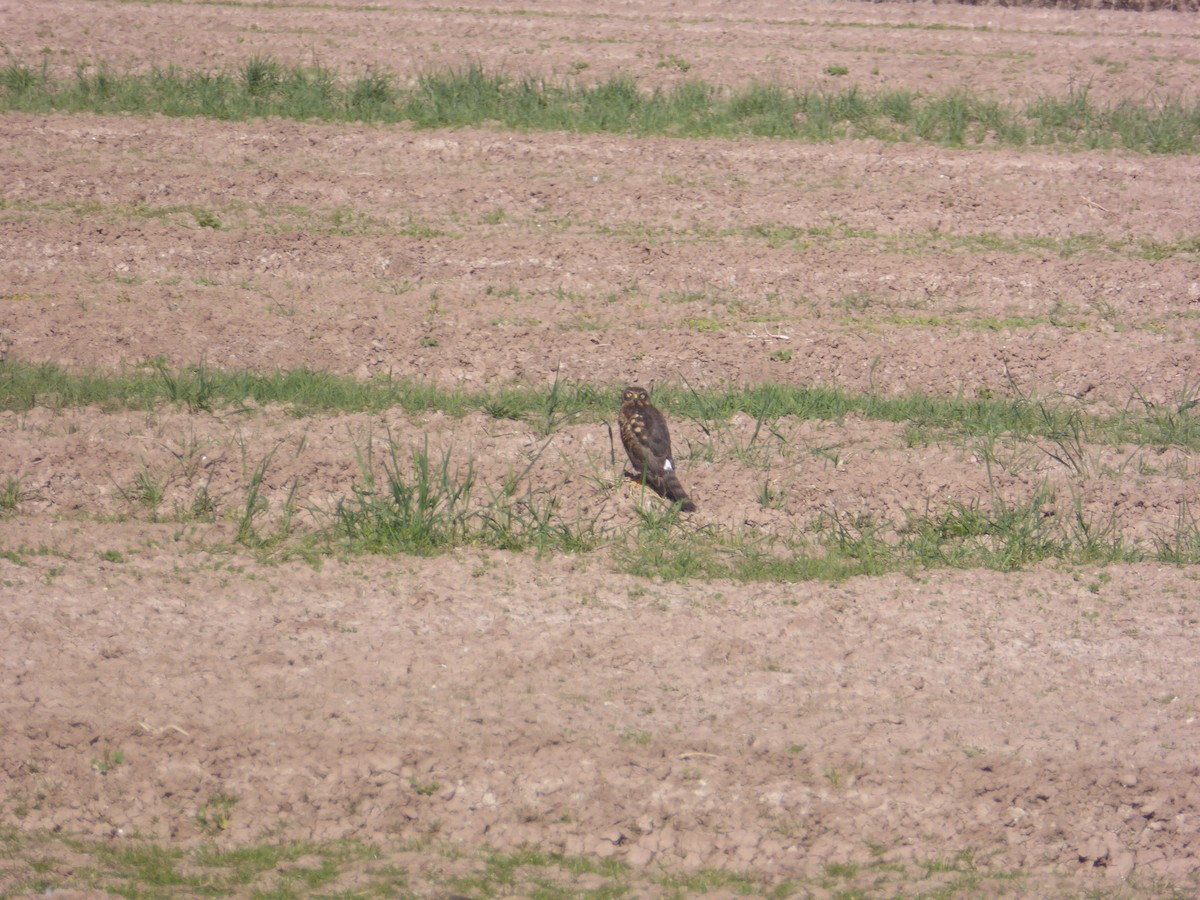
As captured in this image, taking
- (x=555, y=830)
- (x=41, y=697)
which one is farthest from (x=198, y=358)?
(x=555, y=830)

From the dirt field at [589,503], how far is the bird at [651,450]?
0.21m

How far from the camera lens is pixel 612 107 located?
13734mm

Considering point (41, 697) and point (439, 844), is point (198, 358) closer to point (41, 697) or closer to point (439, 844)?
point (41, 697)

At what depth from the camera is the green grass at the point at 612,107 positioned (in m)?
13.5

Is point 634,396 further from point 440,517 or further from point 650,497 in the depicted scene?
point 440,517

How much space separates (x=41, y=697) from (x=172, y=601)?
3.18ft

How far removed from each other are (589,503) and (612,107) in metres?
7.25

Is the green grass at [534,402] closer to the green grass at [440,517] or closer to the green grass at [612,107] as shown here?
the green grass at [440,517]

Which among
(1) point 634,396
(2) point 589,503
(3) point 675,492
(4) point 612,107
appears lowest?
(2) point 589,503

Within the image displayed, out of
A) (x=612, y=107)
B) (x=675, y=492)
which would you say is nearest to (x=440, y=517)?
(x=675, y=492)

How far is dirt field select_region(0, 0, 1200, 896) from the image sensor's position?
5.29 meters

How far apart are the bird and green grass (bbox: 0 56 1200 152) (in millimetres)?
6535

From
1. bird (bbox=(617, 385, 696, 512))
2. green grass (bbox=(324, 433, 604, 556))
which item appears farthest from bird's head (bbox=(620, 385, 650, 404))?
green grass (bbox=(324, 433, 604, 556))

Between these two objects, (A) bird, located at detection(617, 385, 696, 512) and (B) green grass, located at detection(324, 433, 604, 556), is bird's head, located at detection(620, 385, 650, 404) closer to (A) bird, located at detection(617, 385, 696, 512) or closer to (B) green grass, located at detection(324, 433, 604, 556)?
(A) bird, located at detection(617, 385, 696, 512)
